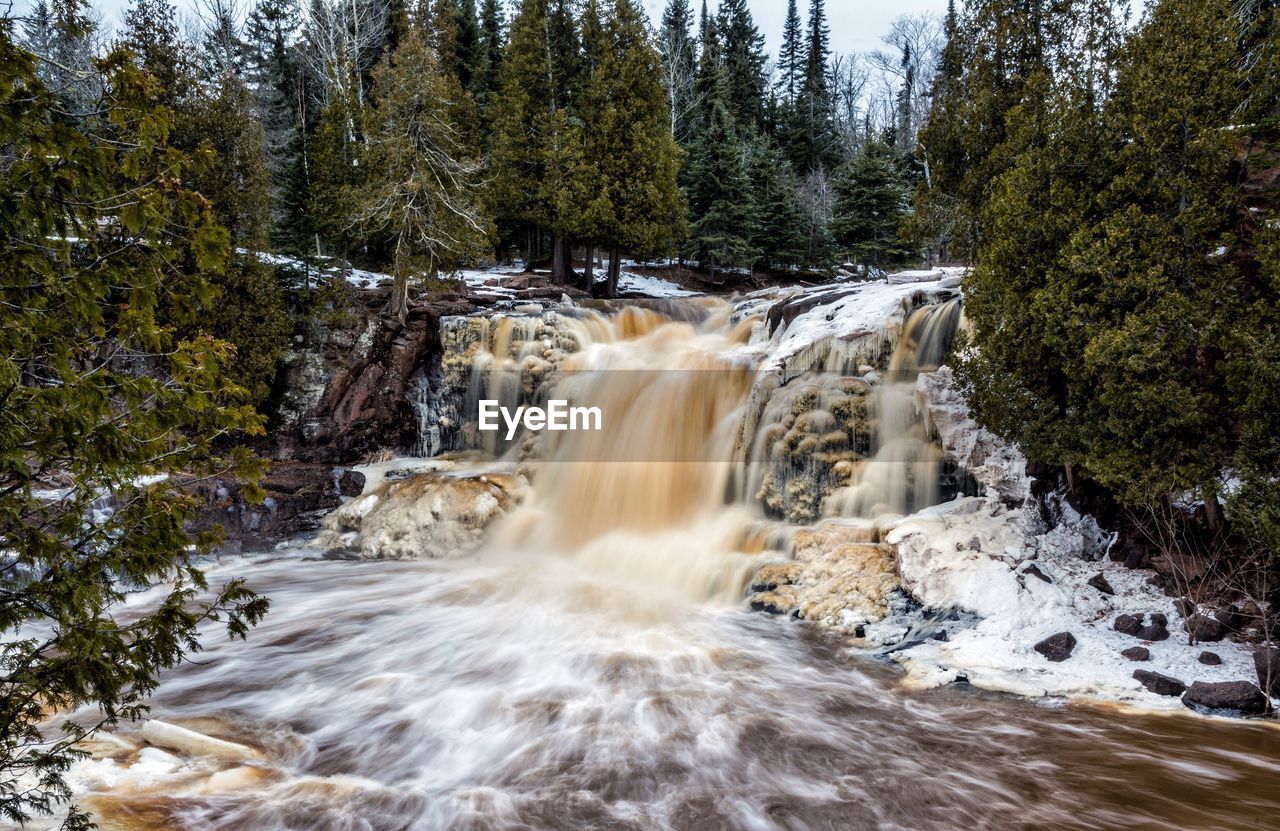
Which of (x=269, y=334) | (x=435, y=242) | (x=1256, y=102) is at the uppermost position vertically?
(x=435, y=242)

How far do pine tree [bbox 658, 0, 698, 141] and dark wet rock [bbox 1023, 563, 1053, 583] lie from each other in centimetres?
2684

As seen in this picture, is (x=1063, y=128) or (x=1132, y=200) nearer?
(x=1132, y=200)

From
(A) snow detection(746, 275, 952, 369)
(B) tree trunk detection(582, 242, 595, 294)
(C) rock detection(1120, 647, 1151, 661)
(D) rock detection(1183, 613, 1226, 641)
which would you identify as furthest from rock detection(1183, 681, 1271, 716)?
(B) tree trunk detection(582, 242, 595, 294)

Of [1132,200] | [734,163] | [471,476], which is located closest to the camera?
[1132,200]

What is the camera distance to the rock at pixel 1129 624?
6.25 meters

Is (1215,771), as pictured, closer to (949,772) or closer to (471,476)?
(949,772)

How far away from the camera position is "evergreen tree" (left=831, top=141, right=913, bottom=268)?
26219mm

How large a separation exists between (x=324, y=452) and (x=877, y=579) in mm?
13218

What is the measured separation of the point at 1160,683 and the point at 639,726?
4199 millimetres

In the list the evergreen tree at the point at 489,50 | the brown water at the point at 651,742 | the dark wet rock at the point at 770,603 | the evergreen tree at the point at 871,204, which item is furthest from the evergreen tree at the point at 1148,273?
the evergreen tree at the point at 489,50

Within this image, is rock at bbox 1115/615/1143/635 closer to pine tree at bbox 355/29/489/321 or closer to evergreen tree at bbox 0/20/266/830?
evergreen tree at bbox 0/20/266/830

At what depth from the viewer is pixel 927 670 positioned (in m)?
6.34

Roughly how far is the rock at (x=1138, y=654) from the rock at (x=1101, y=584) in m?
0.87

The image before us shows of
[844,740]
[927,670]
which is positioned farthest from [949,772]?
[927,670]
